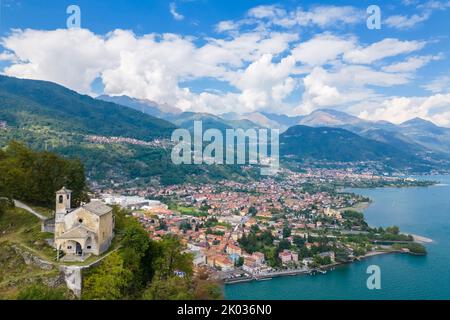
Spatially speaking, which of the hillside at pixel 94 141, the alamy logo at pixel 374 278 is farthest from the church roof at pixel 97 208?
the hillside at pixel 94 141

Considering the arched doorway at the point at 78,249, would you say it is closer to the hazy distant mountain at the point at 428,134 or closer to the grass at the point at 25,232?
the grass at the point at 25,232

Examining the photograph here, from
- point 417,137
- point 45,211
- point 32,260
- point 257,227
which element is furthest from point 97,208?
point 417,137

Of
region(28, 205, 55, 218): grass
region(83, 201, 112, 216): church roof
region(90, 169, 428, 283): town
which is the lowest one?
region(90, 169, 428, 283): town

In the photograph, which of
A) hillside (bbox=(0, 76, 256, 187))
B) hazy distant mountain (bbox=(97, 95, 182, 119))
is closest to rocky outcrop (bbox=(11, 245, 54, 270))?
hillside (bbox=(0, 76, 256, 187))

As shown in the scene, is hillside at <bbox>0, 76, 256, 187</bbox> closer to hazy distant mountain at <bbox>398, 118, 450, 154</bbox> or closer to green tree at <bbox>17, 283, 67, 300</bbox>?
green tree at <bbox>17, 283, 67, 300</bbox>

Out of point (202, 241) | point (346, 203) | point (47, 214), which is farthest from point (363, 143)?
point (47, 214)

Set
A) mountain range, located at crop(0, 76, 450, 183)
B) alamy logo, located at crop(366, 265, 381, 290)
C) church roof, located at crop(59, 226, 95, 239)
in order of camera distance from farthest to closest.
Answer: mountain range, located at crop(0, 76, 450, 183) → alamy logo, located at crop(366, 265, 381, 290) → church roof, located at crop(59, 226, 95, 239)
